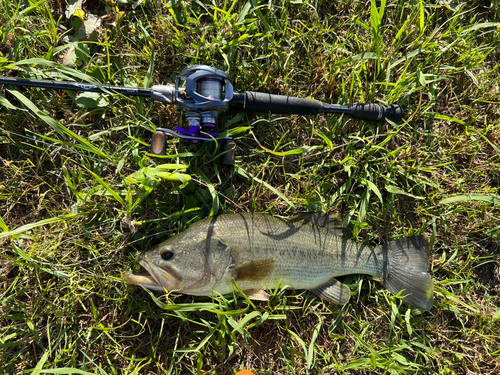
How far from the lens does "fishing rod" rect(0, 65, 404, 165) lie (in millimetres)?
2912

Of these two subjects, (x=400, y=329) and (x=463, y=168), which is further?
(x=463, y=168)

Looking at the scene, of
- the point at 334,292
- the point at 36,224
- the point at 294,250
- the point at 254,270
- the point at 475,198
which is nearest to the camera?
the point at 36,224

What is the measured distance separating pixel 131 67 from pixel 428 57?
341 cm

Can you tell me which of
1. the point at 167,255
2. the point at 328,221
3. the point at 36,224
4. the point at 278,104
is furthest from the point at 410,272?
the point at 36,224

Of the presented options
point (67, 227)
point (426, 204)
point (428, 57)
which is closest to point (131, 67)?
point (67, 227)

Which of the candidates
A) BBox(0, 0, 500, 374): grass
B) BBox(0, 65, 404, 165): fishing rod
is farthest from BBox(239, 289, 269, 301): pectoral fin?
BBox(0, 65, 404, 165): fishing rod

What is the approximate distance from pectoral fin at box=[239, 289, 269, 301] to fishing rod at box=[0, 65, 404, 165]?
52.1 inches

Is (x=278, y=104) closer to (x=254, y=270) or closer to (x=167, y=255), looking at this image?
(x=254, y=270)

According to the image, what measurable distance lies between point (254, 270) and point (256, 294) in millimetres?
263

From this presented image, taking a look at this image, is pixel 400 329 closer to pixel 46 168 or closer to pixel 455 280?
pixel 455 280

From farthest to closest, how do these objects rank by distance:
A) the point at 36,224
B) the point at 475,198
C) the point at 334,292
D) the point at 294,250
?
the point at 475,198 → the point at 334,292 → the point at 294,250 → the point at 36,224

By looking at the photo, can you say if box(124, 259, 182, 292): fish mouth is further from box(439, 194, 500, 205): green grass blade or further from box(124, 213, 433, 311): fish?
box(439, 194, 500, 205): green grass blade

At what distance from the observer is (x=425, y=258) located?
3414 mm

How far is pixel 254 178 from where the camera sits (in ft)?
11.0
